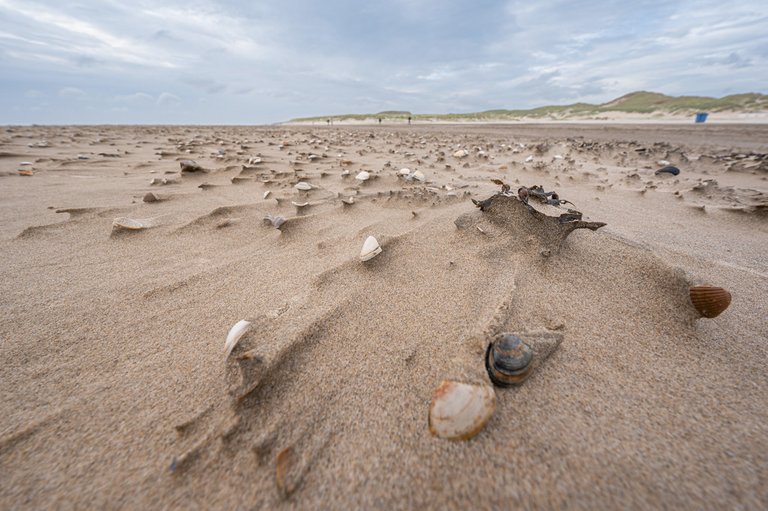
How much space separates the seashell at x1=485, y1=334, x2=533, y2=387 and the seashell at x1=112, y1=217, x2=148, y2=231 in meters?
2.53

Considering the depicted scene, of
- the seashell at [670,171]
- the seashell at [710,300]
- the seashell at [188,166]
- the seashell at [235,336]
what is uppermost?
the seashell at [188,166]

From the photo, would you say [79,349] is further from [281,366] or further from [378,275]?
[378,275]

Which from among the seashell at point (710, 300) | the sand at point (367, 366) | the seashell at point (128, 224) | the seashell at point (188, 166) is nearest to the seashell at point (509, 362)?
the sand at point (367, 366)

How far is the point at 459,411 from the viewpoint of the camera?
85 cm

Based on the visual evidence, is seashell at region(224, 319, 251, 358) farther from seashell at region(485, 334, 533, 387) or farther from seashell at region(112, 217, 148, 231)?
seashell at region(112, 217, 148, 231)

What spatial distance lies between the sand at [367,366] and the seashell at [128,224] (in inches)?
1.7

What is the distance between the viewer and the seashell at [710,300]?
116 cm

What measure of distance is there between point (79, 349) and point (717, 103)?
1285 inches

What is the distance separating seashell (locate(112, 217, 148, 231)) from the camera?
219 cm

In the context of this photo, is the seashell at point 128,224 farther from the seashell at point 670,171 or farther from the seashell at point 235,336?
the seashell at point 670,171

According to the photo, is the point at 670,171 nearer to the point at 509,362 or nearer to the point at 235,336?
the point at 509,362

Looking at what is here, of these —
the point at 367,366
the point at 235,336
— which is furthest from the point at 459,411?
the point at 235,336

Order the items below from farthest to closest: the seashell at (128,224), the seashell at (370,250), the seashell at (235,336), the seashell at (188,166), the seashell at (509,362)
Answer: the seashell at (188,166) < the seashell at (128,224) < the seashell at (370,250) < the seashell at (235,336) < the seashell at (509,362)

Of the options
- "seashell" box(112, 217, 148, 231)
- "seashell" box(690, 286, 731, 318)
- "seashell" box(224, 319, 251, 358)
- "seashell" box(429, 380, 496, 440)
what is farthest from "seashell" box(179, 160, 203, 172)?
"seashell" box(690, 286, 731, 318)
